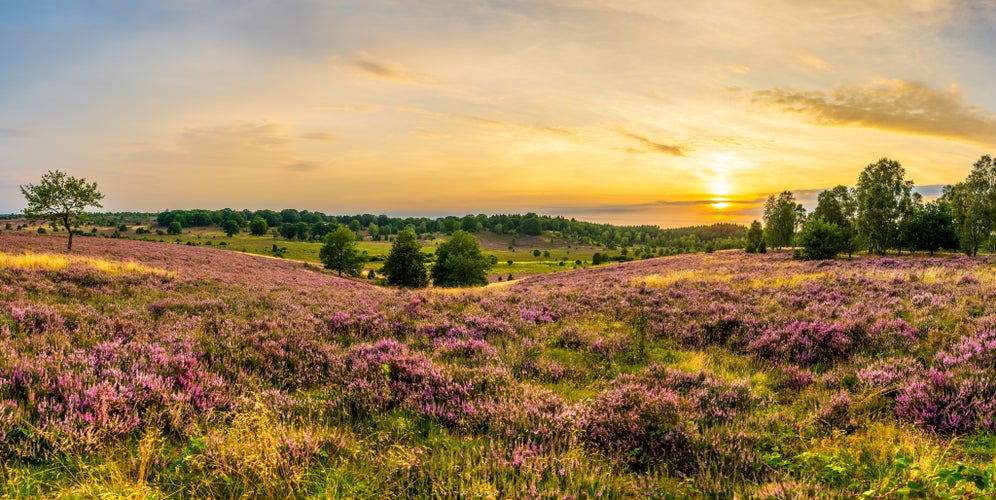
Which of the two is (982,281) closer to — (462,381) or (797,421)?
(797,421)

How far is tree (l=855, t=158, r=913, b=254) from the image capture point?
49.2 meters

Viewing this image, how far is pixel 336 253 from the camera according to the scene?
68.6 metres

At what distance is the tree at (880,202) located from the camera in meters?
49.2

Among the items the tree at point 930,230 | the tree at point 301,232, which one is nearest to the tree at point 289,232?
the tree at point 301,232

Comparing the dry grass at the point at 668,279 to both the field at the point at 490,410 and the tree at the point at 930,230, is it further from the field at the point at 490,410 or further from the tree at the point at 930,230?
the tree at the point at 930,230

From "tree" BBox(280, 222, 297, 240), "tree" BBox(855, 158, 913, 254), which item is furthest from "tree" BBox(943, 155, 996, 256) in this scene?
"tree" BBox(280, 222, 297, 240)

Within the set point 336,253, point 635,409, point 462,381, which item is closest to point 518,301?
point 462,381

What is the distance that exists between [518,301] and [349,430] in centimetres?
978

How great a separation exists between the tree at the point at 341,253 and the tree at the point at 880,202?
72418 mm

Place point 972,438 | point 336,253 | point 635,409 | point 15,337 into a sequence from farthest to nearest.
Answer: point 336,253
point 15,337
point 635,409
point 972,438

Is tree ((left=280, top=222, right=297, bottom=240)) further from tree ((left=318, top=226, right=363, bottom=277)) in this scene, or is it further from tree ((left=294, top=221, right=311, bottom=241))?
tree ((left=318, top=226, right=363, bottom=277))

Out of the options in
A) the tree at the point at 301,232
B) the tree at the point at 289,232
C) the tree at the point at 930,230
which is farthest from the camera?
the tree at the point at 301,232

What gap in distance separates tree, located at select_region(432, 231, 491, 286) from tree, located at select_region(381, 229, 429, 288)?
11.7ft

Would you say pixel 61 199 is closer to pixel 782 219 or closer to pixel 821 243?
pixel 821 243
